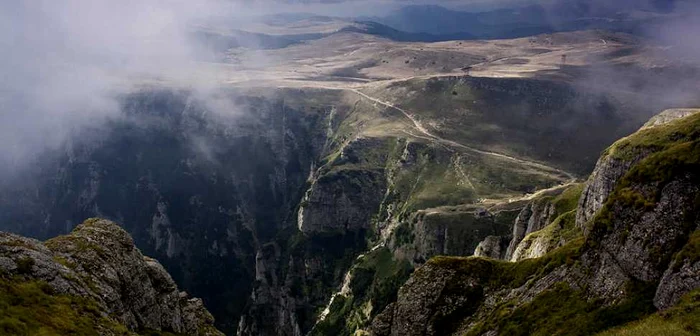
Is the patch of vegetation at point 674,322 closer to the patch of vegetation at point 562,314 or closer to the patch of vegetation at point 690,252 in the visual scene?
the patch of vegetation at point 690,252

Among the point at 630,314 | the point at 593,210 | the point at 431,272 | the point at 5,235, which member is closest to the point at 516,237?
the point at 593,210

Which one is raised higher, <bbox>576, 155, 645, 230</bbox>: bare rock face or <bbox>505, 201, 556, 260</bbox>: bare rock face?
<bbox>576, 155, 645, 230</bbox>: bare rock face

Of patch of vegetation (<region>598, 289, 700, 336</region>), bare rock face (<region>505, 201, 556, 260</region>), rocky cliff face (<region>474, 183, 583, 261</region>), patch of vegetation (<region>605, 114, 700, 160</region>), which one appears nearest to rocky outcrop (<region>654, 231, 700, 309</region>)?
patch of vegetation (<region>598, 289, 700, 336</region>)

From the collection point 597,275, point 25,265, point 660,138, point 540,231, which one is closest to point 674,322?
point 597,275

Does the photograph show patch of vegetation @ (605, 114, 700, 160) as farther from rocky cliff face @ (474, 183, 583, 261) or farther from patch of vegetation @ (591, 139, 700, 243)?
rocky cliff face @ (474, 183, 583, 261)

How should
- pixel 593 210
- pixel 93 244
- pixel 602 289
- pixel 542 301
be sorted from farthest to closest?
1. pixel 593 210
2. pixel 93 244
3. pixel 542 301
4. pixel 602 289

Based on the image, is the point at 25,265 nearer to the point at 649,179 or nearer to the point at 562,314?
the point at 562,314

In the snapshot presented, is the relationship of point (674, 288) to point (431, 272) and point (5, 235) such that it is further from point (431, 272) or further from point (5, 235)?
point (5, 235)
